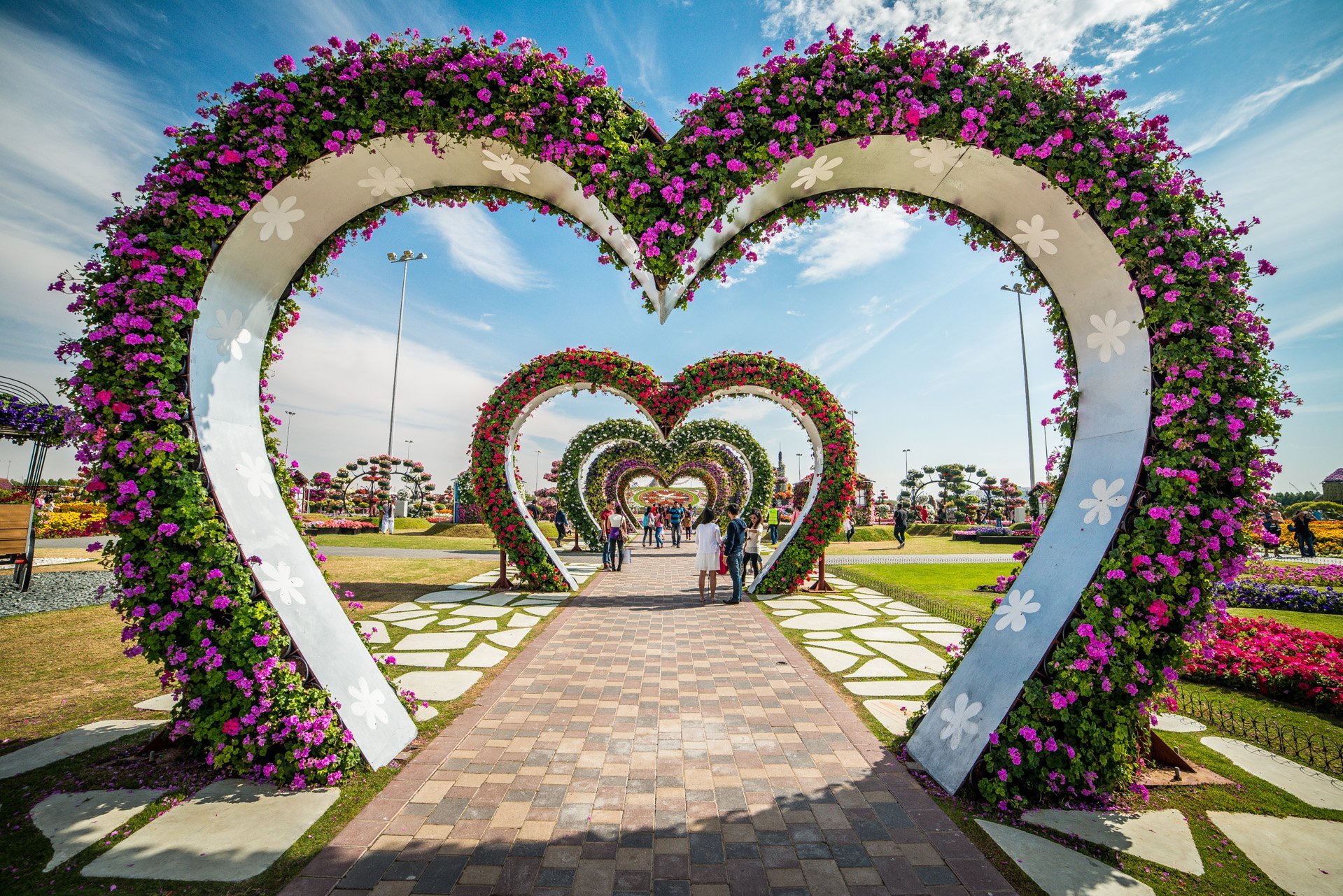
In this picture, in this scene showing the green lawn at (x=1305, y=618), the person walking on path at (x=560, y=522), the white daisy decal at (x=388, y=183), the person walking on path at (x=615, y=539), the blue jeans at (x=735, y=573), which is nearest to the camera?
the white daisy decal at (x=388, y=183)

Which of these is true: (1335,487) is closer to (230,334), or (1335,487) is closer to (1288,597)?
(1288,597)

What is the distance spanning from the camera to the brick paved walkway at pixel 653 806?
243 centimetres

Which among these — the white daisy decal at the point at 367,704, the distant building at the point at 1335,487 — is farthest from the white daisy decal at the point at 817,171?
the distant building at the point at 1335,487

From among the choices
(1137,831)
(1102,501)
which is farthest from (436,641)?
(1102,501)

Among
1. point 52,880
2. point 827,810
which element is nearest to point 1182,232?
point 827,810

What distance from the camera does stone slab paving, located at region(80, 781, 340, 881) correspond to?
2.43 meters

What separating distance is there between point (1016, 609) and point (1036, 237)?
2326 mm

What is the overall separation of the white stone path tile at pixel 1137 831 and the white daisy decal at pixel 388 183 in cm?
521

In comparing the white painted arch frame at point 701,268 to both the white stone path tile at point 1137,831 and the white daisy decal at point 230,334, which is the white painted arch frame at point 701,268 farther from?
the white stone path tile at point 1137,831

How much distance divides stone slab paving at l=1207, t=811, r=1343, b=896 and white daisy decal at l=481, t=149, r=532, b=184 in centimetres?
518

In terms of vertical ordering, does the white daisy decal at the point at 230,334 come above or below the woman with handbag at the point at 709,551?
above

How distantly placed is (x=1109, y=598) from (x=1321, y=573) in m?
12.2

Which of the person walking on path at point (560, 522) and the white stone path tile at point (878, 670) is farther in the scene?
the person walking on path at point (560, 522)

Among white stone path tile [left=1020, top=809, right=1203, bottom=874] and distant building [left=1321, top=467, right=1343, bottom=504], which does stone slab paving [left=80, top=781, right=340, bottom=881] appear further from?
distant building [left=1321, top=467, right=1343, bottom=504]
